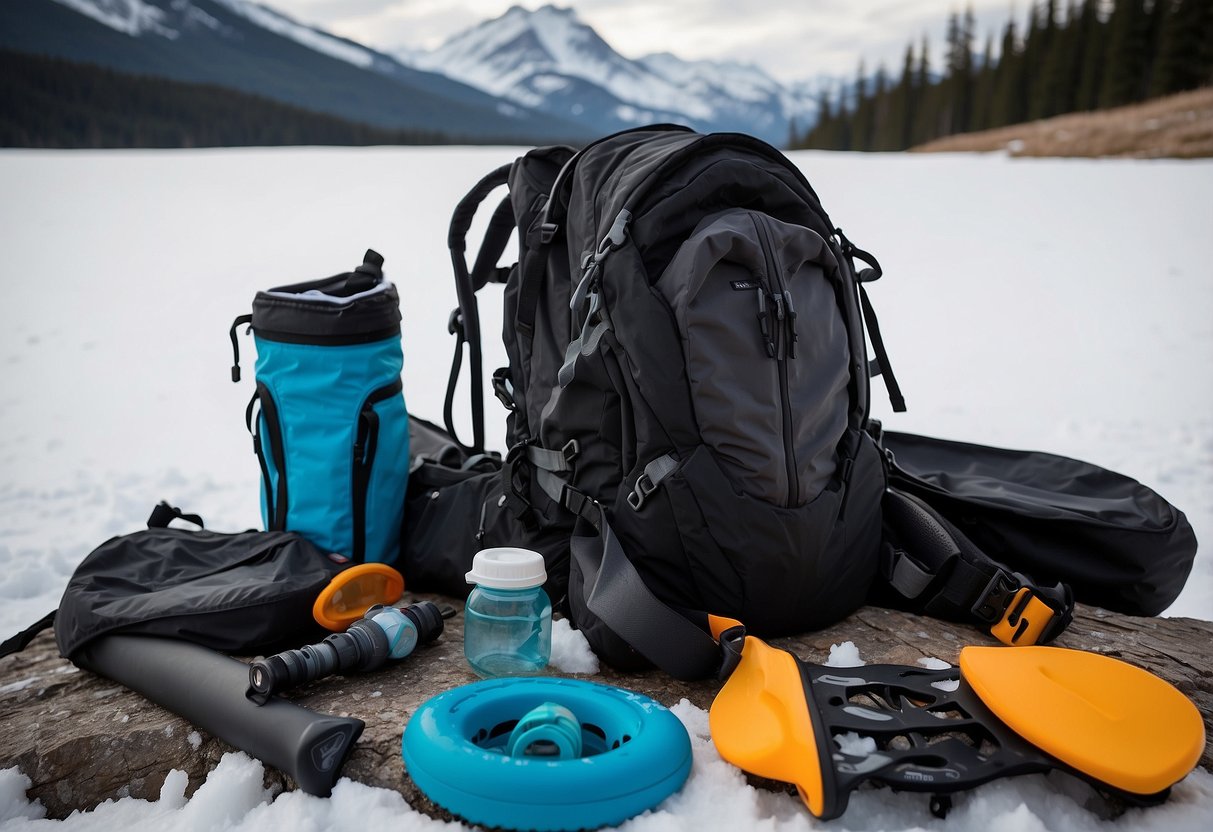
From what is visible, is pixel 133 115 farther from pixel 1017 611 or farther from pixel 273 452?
pixel 1017 611

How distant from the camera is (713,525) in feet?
6.81

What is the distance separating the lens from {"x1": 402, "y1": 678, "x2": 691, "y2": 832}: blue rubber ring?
59.6 inches

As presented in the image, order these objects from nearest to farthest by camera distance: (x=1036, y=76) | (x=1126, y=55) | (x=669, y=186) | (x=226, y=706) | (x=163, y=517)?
(x=226, y=706), (x=669, y=186), (x=163, y=517), (x=1126, y=55), (x=1036, y=76)

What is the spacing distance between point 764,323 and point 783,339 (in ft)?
0.20

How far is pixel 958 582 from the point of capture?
7.64 feet

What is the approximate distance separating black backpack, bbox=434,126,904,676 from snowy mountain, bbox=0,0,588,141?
4983 inches

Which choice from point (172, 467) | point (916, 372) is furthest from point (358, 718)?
point (916, 372)

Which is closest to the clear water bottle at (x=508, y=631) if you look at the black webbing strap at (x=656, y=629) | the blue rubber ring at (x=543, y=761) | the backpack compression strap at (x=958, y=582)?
the black webbing strap at (x=656, y=629)

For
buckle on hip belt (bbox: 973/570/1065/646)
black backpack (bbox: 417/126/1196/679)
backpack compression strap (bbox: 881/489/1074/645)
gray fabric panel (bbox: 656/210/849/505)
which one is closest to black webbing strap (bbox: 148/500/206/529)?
black backpack (bbox: 417/126/1196/679)

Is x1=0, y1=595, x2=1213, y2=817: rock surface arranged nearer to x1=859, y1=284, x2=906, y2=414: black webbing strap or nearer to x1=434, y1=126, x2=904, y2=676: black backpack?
x1=434, y1=126, x2=904, y2=676: black backpack

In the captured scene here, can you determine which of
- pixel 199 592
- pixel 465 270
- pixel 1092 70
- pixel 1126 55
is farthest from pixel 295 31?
pixel 199 592

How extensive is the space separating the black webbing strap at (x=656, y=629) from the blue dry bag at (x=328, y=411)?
928mm

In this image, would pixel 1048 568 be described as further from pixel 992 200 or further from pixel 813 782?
pixel 992 200

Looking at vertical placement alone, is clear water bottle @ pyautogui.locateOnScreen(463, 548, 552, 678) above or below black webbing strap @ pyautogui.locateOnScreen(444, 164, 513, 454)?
below
